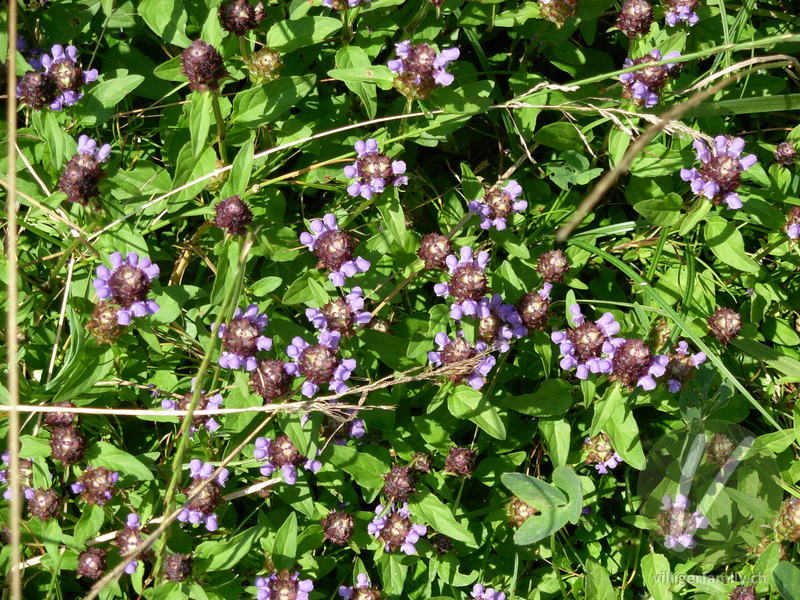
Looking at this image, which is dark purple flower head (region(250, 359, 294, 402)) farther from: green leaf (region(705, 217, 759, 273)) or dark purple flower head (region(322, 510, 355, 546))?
green leaf (region(705, 217, 759, 273))

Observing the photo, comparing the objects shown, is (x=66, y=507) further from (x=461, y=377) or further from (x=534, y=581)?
(x=534, y=581)

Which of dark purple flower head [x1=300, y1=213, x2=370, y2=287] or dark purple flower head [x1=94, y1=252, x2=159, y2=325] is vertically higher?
dark purple flower head [x1=94, y1=252, x2=159, y2=325]

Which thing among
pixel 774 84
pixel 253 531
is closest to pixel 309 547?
pixel 253 531

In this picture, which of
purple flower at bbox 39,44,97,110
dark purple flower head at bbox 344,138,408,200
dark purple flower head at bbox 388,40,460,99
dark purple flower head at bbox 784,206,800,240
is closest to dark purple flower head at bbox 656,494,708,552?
dark purple flower head at bbox 784,206,800,240

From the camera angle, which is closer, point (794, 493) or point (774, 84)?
point (794, 493)

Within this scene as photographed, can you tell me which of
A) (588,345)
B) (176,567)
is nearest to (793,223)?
(588,345)

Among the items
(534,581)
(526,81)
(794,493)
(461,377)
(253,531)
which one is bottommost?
(534,581)

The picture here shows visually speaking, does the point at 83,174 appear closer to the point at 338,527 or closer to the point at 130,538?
the point at 130,538

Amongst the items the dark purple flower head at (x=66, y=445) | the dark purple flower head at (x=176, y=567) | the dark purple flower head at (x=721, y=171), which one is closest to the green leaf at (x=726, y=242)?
the dark purple flower head at (x=721, y=171)
